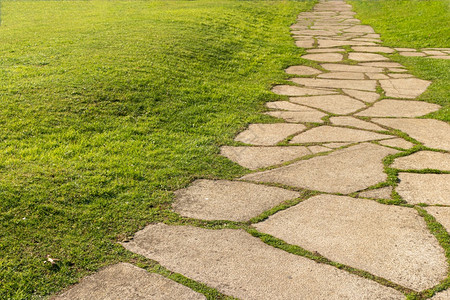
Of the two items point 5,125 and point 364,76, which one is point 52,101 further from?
point 364,76

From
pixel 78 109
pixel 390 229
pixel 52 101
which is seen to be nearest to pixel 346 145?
pixel 390 229

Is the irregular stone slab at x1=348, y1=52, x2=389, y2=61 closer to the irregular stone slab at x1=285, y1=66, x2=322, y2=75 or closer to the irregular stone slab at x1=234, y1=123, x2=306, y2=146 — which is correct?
the irregular stone slab at x1=285, y1=66, x2=322, y2=75

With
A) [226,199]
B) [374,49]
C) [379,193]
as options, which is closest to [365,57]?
[374,49]

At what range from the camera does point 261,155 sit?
411cm

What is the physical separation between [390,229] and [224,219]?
1057 mm

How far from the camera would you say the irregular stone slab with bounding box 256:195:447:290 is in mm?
2541

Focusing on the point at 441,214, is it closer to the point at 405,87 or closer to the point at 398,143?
the point at 398,143

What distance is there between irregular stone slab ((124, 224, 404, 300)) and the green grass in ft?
0.50

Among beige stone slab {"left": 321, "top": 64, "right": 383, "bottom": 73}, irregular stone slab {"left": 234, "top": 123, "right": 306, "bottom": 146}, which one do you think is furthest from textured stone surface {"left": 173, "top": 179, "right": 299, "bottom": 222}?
beige stone slab {"left": 321, "top": 64, "right": 383, "bottom": 73}

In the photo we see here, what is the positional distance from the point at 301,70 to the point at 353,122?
2665 millimetres

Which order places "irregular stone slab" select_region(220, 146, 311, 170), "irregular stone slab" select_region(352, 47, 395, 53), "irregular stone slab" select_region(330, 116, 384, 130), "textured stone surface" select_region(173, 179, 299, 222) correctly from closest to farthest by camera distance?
1. "textured stone surface" select_region(173, 179, 299, 222)
2. "irregular stone slab" select_region(220, 146, 311, 170)
3. "irregular stone slab" select_region(330, 116, 384, 130)
4. "irregular stone slab" select_region(352, 47, 395, 53)

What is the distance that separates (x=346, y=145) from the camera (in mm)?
4324

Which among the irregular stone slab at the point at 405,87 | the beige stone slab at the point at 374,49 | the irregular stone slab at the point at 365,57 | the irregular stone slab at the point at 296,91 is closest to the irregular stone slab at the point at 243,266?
the irregular stone slab at the point at 296,91

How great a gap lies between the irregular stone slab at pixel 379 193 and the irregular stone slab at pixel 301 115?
1.68 meters
